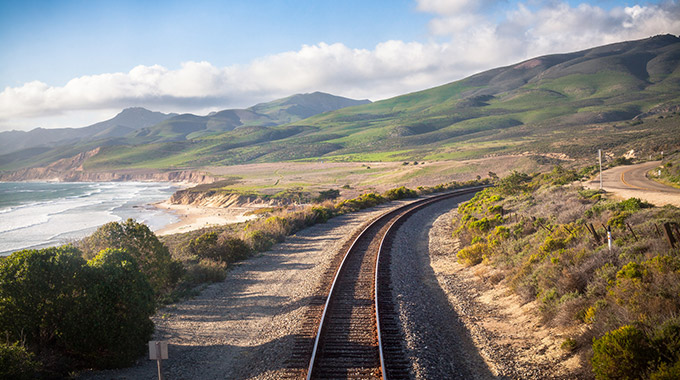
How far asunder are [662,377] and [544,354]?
8.66 feet

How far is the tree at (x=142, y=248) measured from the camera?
42.6 ft

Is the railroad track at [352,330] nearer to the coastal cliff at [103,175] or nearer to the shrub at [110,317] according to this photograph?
the shrub at [110,317]

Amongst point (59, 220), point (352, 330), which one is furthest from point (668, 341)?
point (59, 220)

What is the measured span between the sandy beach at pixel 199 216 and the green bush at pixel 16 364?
116 ft

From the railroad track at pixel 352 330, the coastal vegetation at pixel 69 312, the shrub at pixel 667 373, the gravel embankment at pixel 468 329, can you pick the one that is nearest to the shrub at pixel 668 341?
the shrub at pixel 667 373

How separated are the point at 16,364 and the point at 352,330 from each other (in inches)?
242

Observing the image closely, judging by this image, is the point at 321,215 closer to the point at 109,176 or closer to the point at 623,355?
the point at 623,355

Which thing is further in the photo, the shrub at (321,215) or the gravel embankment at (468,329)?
the shrub at (321,215)

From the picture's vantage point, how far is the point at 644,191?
1894 cm

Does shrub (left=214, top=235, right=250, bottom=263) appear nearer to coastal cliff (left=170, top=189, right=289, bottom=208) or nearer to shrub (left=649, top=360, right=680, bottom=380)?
shrub (left=649, top=360, right=680, bottom=380)

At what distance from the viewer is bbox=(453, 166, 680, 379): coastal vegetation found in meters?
5.91

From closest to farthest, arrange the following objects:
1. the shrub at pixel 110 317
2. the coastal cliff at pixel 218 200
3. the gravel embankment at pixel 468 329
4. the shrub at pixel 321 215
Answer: the gravel embankment at pixel 468 329
the shrub at pixel 110 317
the shrub at pixel 321 215
the coastal cliff at pixel 218 200

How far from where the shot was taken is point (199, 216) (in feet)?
175

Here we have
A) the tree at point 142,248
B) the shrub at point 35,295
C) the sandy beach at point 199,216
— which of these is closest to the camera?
the shrub at point 35,295
